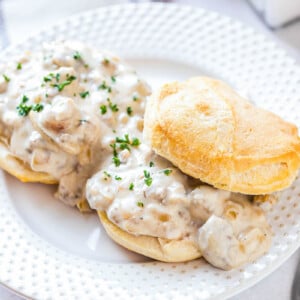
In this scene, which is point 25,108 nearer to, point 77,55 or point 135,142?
point 77,55

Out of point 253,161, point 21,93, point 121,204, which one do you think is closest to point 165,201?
point 121,204

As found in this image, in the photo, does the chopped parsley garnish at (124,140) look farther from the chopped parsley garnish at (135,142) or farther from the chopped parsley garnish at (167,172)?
the chopped parsley garnish at (167,172)

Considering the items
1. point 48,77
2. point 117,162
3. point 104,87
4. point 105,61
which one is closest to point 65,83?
point 48,77

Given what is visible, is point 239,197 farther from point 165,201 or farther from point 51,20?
point 51,20

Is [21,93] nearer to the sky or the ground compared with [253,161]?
nearer to the ground

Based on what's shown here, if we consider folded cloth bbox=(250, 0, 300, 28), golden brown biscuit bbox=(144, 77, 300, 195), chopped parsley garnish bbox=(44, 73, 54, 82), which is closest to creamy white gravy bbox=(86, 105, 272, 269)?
golden brown biscuit bbox=(144, 77, 300, 195)

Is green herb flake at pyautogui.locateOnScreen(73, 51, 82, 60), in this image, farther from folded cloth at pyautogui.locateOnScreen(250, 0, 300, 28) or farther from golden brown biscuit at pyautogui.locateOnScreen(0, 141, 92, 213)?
folded cloth at pyautogui.locateOnScreen(250, 0, 300, 28)
